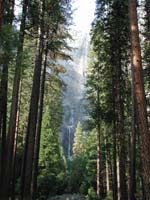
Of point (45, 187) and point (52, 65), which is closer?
point (52, 65)

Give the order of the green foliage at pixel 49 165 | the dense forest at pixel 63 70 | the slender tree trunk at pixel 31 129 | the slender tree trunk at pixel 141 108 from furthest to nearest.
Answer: the green foliage at pixel 49 165, the slender tree trunk at pixel 31 129, the dense forest at pixel 63 70, the slender tree trunk at pixel 141 108

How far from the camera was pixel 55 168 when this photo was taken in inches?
1346

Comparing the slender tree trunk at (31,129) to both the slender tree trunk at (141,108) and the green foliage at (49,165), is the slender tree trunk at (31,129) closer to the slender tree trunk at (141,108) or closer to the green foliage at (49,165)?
the slender tree trunk at (141,108)

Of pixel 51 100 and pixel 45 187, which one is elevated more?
pixel 51 100

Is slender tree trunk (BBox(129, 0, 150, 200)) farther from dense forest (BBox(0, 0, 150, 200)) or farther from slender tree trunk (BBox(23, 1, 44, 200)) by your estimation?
slender tree trunk (BBox(23, 1, 44, 200))

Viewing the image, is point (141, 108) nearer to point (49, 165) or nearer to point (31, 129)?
point (31, 129)

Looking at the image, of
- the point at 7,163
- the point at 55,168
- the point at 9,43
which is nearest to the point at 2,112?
the point at 7,163

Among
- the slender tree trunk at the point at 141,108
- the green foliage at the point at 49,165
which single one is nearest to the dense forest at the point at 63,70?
the slender tree trunk at the point at 141,108

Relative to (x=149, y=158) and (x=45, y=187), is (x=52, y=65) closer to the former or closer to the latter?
(x=149, y=158)

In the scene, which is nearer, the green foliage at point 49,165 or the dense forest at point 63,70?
the dense forest at point 63,70

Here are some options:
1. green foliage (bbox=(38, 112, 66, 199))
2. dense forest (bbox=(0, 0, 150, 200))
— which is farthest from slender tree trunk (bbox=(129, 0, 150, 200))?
green foliage (bbox=(38, 112, 66, 199))

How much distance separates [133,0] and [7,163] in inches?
297

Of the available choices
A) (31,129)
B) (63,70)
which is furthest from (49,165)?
(31,129)

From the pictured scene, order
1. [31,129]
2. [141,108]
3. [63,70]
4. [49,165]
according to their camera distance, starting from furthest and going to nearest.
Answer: [49,165], [63,70], [31,129], [141,108]
